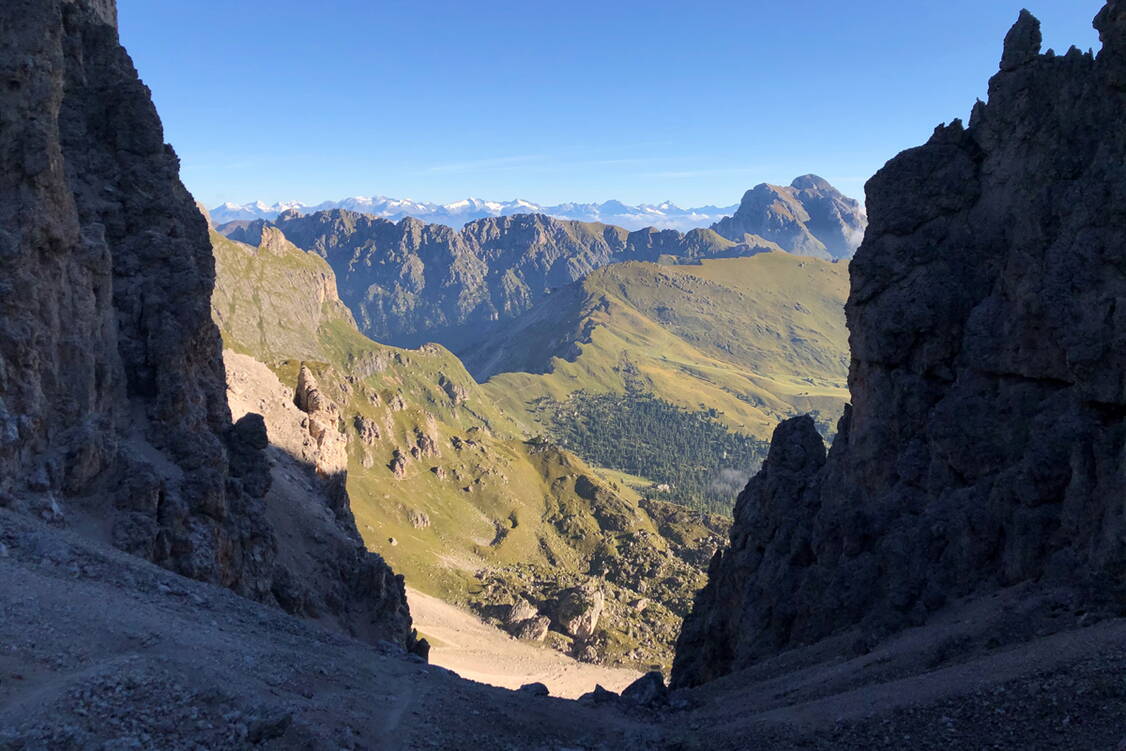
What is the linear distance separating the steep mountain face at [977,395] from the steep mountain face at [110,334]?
3580 centimetres

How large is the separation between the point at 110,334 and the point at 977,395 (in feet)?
175

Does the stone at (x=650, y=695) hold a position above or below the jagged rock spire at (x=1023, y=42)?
below

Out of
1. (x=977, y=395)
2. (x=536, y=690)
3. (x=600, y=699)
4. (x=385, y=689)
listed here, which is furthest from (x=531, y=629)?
(x=385, y=689)

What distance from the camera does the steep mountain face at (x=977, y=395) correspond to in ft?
121

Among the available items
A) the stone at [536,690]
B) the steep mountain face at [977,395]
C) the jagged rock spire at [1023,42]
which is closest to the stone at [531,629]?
the steep mountain face at [977,395]

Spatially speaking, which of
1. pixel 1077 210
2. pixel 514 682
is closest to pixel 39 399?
pixel 1077 210

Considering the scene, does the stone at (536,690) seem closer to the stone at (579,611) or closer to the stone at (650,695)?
the stone at (650,695)

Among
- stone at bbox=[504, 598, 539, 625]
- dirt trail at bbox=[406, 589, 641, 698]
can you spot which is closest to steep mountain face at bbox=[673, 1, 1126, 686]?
dirt trail at bbox=[406, 589, 641, 698]

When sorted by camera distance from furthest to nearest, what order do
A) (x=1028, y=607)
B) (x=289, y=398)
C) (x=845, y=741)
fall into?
(x=289, y=398) → (x=1028, y=607) → (x=845, y=741)

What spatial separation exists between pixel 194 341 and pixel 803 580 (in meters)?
46.1

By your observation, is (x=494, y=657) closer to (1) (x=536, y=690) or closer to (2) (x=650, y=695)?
(1) (x=536, y=690)

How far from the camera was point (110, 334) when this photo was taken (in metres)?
53.7

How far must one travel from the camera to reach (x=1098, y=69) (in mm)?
42875

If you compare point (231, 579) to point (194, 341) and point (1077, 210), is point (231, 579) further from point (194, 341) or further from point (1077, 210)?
point (1077, 210)
